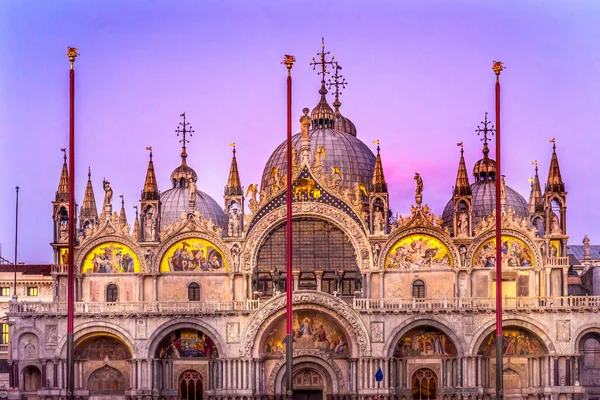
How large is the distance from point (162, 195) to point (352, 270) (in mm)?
24706

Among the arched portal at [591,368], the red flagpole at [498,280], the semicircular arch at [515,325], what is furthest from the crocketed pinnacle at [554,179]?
the red flagpole at [498,280]

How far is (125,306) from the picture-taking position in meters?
79.2

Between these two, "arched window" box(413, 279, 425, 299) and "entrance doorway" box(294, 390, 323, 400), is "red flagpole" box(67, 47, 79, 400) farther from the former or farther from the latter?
"arched window" box(413, 279, 425, 299)

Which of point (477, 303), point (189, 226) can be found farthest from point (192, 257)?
point (477, 303)

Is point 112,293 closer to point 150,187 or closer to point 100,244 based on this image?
point 100,244

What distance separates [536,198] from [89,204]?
90.3 feet

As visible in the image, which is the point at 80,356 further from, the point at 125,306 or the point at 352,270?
the point at 352,270

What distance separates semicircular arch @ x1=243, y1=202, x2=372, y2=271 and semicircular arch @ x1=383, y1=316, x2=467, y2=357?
444cm

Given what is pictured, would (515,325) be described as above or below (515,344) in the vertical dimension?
above

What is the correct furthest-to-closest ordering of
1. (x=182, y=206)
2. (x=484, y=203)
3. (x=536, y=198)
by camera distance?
1. (x=182, y=206)
2. (x=484, y=203)
3. (x=536, y=198)

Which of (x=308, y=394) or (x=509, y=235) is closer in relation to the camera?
(x=308, y=394)

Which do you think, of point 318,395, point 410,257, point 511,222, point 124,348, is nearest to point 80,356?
point 124,348

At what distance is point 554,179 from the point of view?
268ft

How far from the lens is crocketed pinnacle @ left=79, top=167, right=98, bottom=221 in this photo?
84.8 meters
